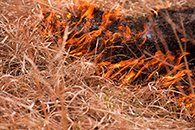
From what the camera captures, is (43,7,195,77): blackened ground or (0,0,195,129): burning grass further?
(43,7,195,77): blackened ground

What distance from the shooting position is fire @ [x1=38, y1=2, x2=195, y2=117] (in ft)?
5.10

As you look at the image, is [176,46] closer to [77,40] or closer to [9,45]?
[77,40]

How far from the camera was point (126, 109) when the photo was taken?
1.25 metres

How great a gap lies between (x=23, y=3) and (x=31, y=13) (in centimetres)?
18

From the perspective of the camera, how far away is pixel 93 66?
4.94 ft

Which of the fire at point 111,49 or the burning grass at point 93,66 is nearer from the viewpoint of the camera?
the burning grass at point 93,66

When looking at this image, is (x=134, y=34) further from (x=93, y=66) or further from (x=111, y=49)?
(x=93, y=66)

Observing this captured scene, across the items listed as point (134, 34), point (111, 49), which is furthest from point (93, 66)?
point (134, 34)

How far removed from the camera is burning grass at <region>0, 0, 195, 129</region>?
1270 millimetres

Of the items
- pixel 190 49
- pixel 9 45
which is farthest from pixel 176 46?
pixel 9 45

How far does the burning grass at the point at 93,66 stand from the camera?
1270mm

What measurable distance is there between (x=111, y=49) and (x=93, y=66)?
0.68ft

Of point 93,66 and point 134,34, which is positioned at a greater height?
point 134,34

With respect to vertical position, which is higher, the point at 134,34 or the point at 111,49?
the point at 134,34
